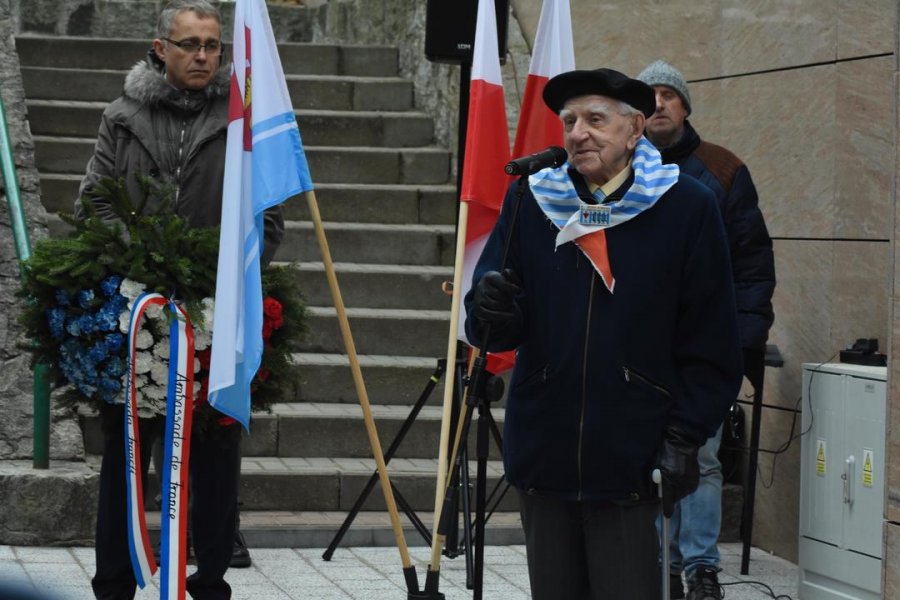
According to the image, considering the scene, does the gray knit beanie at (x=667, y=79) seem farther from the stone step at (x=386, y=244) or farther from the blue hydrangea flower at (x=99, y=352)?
the stone step at (x=386, y=244)

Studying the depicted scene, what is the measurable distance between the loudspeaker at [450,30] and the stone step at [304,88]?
120 inches

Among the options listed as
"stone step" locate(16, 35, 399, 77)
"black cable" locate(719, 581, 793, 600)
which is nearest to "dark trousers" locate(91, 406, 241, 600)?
"black cable" locate(719, 581, 793, 600)

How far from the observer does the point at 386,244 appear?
999 cm

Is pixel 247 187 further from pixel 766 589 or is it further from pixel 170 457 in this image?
pixel 766 589

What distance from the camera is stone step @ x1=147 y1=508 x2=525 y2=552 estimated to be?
711cm

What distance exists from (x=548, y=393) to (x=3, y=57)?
6.55 m

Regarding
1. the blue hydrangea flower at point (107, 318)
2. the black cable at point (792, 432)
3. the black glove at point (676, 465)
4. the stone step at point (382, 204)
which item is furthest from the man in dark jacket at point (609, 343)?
the stone step at point (382, 204)

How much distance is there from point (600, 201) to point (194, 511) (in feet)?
6.55

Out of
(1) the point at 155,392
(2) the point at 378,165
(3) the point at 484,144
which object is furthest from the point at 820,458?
(2) the point at 378,165

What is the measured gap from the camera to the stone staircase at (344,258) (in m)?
7.61

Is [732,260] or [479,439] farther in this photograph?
[732,260]

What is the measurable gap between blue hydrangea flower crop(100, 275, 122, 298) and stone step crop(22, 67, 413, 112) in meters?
6.18

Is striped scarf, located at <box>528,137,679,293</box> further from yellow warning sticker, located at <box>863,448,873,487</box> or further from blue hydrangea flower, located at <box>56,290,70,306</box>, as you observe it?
yellow warning sticker, located at <box>863,448,873,487</box>

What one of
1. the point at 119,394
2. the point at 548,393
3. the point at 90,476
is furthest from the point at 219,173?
the point at 548,393
